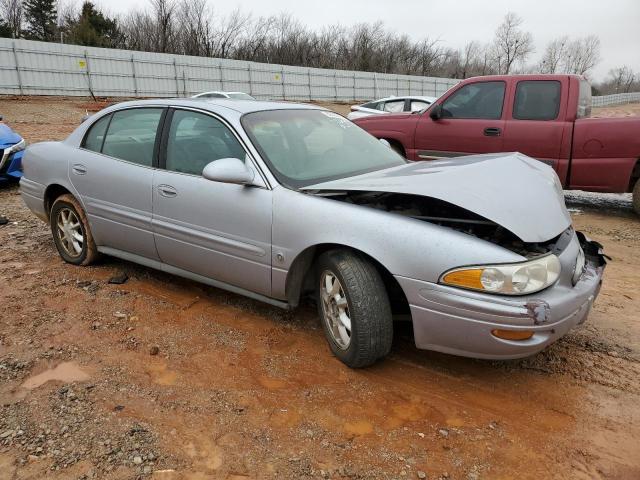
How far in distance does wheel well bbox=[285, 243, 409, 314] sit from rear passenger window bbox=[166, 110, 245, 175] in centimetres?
83

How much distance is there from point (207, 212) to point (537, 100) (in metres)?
5.12

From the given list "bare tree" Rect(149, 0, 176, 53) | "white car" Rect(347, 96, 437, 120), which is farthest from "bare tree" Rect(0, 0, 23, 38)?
"white car" Rect(347, 96, 437, 120)

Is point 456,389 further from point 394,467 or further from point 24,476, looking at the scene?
point 24,476

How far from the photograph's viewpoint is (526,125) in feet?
21.8

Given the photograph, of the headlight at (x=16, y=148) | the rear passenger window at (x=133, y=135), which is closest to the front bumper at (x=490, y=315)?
the rear passenger window at (x=133, y=135)

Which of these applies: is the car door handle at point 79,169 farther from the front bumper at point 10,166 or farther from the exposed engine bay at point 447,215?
the front bumper at point 10,166

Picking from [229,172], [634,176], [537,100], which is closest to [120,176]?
[229,172]

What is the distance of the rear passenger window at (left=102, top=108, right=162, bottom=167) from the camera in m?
3.89

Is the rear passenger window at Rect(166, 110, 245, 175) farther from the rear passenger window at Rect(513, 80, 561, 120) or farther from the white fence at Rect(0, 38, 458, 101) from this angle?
the white fence at Rect(0, 38, 458, 101)

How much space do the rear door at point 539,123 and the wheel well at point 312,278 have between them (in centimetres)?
444

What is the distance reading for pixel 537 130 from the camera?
6.57 m

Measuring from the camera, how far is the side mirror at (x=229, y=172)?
3.13 m

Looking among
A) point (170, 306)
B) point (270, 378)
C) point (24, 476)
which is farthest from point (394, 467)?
point (170, 306)

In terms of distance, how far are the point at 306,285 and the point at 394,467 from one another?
132 cm
